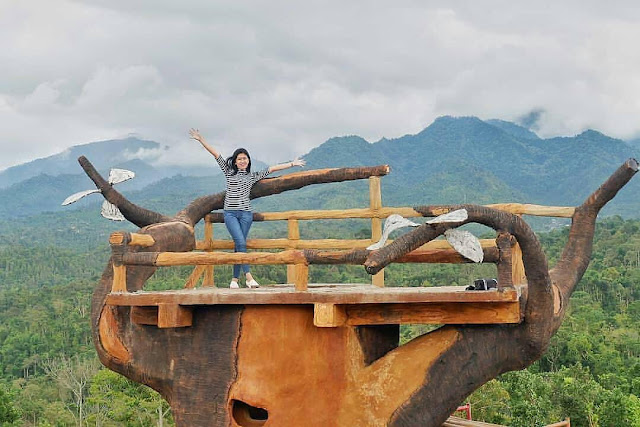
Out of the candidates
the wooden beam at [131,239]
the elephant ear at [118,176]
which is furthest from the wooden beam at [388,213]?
the wooden beam at [131,239]

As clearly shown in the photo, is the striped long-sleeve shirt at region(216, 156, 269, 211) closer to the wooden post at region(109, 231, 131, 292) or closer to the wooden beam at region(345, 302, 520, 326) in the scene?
the wooden post at region(109, 231, 131, 292)

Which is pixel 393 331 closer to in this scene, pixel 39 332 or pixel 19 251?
pixel 39 332

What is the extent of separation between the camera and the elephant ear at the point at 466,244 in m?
5.19

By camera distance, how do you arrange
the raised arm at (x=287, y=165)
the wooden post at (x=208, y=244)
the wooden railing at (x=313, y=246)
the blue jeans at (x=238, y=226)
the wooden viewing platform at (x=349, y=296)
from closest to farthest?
the wooden viewing platform at (x=349, y=296) → the wooden railing at (x=313, y=246) → the raised arm at (x=287, y=165) → the blue jeans at (x=238, y=226) → the wooden post at (x=208, y=244)

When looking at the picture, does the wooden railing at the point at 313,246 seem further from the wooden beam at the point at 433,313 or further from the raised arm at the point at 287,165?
the raised arm at the point at 287,165

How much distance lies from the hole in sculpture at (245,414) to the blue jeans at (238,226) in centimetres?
146

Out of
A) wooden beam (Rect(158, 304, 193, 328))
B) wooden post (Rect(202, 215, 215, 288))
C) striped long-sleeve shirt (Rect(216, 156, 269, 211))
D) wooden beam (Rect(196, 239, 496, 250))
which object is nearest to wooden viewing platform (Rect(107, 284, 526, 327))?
wooden beam (Rect(158, 304, 193, 328))

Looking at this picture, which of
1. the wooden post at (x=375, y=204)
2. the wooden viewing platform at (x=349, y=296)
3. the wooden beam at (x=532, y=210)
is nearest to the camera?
the wooden viewing platform at (x=349, y=296)

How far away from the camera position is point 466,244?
5.23 m

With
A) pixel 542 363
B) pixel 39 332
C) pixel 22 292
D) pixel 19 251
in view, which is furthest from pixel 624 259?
pixel 19 251

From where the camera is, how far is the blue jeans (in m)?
7.44

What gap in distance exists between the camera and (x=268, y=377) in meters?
5.96

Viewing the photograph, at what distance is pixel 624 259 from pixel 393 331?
52.7m

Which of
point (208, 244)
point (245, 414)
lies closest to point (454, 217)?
point (245, 414)
